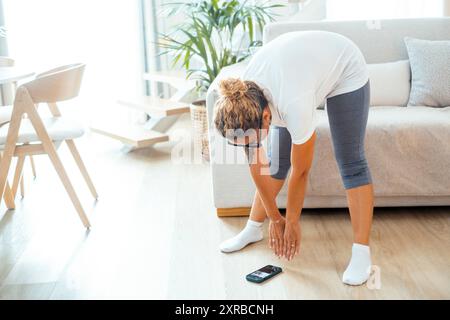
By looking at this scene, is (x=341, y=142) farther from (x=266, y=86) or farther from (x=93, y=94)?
(x=93, y=94)

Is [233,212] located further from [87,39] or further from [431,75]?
[87,39]

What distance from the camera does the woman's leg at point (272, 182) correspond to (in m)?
2.57

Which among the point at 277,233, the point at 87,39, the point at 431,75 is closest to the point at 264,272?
the point at 277,233

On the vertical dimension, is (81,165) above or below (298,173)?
below

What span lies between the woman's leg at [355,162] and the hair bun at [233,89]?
1.26 ft

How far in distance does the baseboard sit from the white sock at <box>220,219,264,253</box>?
322mm

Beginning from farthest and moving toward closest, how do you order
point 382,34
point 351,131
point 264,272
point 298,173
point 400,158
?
1. point 382,34
2. point 400,158
3. point 264,272
4. point 351,131
5. point 298,173

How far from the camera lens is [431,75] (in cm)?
325

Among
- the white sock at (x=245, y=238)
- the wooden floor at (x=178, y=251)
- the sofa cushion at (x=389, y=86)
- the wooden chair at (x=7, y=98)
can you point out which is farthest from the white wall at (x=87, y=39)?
the white sock at (x=245, y=238)

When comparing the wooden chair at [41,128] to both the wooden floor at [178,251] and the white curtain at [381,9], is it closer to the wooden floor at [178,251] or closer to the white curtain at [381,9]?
the wooden floor at [178,251]

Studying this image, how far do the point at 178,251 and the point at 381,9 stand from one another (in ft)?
8.60

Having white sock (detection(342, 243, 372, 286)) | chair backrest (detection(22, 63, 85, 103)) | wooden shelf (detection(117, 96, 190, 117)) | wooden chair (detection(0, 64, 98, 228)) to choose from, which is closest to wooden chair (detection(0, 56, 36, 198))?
wooden chair (detection(0, 64, 98, 228))
